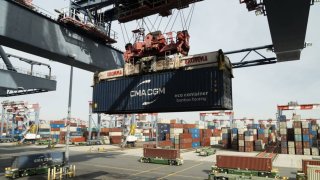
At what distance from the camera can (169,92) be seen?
19.8 metres

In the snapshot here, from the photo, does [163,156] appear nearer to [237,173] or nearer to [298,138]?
[237,173]

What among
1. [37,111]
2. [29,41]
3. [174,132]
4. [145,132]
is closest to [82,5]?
[29,41]

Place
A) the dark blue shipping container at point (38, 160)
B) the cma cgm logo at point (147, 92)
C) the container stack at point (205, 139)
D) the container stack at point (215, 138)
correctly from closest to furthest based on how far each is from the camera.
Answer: the cma cgm logo at point (147, 92)
the dark blue shipping container at point (38, 160)
the container stack at point (205, 139)
the container stack at point (215, 138)

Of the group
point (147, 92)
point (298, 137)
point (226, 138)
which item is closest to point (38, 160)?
point (147, 92)

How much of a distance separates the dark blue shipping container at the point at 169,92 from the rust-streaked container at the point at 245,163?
9.27 meters

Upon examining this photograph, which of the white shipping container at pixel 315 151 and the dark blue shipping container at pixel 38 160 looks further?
the white shipping container at pixel 315 151

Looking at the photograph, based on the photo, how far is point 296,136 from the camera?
49.7 meters

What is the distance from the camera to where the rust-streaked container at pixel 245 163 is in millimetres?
24786

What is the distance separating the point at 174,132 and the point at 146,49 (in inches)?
1709

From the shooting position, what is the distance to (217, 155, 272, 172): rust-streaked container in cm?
2479

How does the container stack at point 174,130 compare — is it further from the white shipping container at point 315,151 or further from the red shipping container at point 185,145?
the white shipping container at point 315,151

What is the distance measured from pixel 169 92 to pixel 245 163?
12.1m

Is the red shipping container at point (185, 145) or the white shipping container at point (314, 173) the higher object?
the white shipping container at point (314, 173)

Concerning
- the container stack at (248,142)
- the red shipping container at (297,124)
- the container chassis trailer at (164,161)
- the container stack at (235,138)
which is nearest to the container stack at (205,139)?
the container stack at (235,138)
